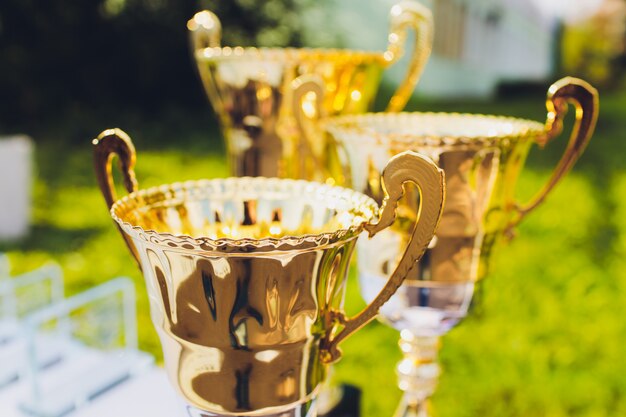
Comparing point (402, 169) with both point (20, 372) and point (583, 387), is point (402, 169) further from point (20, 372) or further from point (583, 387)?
point (583, 387)

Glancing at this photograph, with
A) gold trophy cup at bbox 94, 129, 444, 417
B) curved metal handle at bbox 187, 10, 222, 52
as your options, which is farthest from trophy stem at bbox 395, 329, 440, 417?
curved metal handle at bbox 187, 10, 222, 52

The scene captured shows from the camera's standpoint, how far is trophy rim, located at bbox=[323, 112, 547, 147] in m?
0.63

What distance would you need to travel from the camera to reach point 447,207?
668 millimetres

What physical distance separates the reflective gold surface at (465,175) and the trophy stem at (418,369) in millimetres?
101

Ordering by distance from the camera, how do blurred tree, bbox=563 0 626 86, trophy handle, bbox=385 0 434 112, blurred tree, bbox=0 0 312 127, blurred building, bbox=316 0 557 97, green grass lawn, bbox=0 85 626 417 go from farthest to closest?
1. blurred tree, bbox=563 0 626 86
2. blurred building, bbox=316 0 557 97
3. blurred tree, bbox=0 0 312 127
4. green grass lawn, bbox=0 85 626 417
5. trophy handle, bbox=385 0 434 112

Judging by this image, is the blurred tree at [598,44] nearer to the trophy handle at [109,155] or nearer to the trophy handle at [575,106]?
the trophy handle at [575,106]

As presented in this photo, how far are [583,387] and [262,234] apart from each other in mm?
1647

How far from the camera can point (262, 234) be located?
0.67 metres

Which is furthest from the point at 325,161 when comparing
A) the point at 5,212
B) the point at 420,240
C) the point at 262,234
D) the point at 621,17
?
the point at 621,17

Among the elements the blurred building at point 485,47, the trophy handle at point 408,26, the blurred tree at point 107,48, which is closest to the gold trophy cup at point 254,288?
the trophy handle at point 408,26

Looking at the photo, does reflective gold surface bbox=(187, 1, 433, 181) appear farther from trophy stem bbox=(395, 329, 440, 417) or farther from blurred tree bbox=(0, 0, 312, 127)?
blurred tree bbox=(0, 0, 312, 127)

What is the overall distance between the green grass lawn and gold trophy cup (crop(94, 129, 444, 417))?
27cm

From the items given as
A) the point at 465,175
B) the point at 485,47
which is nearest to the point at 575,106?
the point at 465,175

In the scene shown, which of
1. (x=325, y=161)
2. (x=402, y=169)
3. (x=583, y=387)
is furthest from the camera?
(x=583, y=387)
